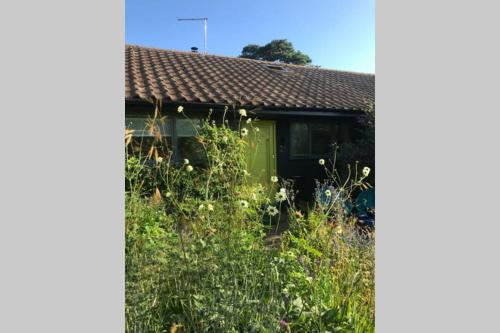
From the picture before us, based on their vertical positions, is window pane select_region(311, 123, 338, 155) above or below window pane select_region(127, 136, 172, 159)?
above

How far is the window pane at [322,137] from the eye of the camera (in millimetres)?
10438

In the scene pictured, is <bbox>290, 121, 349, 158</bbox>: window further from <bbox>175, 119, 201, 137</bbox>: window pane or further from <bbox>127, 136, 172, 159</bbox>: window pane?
<bbox>127, 136, 172, 159</bbox>: window pane

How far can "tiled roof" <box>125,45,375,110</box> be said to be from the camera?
8375mm

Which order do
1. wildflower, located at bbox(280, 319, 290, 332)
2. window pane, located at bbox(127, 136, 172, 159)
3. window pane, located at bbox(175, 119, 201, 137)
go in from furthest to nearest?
1. window pane, located at bbox(175, 119, 201, 137)
2. window pane, located at bbox(127, 136, 172, 159)
3. wildflower, located at bbox(280, 319, 290, 332)

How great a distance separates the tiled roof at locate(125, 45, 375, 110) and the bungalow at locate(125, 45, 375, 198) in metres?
0.02

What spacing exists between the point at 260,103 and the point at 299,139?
1938 millimetres

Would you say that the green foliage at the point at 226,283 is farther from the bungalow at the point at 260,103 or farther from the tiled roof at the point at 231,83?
the tiled roof at the point at 231,83

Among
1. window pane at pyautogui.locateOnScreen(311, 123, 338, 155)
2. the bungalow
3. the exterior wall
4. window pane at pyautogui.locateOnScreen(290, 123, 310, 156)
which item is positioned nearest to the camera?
the bungalow

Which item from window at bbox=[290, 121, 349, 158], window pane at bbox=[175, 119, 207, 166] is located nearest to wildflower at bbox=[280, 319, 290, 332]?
window pane at bbox=[175, 119, 207, 166]

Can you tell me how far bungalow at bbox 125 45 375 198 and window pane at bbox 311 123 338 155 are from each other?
0.03 metres

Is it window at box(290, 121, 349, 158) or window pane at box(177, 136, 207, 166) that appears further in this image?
window at box(290, 121, 349, 158)

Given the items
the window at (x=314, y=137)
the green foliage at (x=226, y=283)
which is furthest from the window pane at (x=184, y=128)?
the green foliage at (x=226, y=283)

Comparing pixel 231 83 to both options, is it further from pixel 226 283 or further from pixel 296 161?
pixel 226 283

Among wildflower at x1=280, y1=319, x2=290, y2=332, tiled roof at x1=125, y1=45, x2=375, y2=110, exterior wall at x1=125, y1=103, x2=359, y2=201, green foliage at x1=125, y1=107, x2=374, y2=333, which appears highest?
tiled roof at x1=125, y1=45, x2=375, y2=110
